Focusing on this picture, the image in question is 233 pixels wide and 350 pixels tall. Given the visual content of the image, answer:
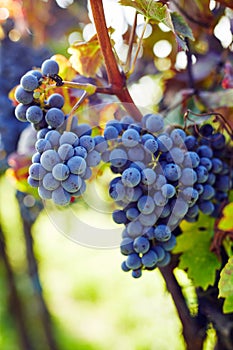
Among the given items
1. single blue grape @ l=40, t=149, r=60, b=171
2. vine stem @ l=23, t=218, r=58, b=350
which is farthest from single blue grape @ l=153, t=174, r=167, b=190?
vine stem @ l=23, t=218, r=58, b=350

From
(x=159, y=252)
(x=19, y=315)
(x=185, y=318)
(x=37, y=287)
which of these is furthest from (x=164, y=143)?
(x=19, y=315)

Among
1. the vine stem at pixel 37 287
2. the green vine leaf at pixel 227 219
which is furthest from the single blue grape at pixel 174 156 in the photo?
the vine stem at pixel 37 287

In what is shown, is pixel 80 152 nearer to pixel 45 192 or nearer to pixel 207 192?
pixel 45 192

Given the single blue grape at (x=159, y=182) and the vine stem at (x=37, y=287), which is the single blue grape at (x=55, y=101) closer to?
the single blue grape at (x=159, y=182)

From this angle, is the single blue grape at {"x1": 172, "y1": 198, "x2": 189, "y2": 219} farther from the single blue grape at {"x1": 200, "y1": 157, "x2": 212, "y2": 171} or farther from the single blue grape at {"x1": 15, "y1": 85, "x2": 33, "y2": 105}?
the single blue grape at {"x1": 15, "y1": 85, "x2": 33, "y2": 105}

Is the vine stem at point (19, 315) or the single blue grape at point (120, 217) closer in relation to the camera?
the single blue grape at point (120, 217)

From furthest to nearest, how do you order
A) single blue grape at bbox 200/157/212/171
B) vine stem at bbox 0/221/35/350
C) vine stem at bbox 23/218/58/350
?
vine stem at bbox 0/221/35/350 → vine stem at bbox 23/218/58/350 → single blue grape at bbox 200/157/212/171
